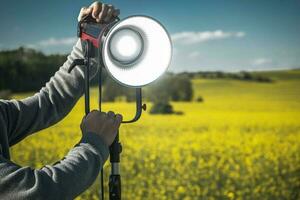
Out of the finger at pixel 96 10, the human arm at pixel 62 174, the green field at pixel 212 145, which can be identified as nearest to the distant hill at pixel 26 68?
the green field at pixel 212 145

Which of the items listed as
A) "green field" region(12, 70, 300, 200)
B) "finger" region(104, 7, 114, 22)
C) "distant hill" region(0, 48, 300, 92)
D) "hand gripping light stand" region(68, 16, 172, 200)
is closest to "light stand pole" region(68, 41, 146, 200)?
"hand gripping light stand" region(68, 16, 172, 200)

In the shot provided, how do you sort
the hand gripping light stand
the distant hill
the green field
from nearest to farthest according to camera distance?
the hand gripping light stand → the distant hill → the green field

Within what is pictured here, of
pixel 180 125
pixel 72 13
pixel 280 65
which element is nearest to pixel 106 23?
pixel 72 13

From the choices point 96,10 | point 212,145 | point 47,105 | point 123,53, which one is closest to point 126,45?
point 123,53

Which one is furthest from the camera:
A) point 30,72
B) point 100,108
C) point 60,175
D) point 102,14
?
point 30,72

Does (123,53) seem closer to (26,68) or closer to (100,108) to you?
(100,108)

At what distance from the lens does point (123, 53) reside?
51.1 inches

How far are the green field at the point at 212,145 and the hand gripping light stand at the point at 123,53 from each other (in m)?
2.07

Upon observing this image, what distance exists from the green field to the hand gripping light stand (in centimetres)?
207

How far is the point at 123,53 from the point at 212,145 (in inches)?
109

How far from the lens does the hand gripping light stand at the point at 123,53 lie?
1.24 m

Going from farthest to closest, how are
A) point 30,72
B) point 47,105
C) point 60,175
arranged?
point 30,72
point 47,105
point 60,175

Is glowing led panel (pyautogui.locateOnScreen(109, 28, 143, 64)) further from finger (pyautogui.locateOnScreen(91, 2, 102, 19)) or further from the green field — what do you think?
the green field

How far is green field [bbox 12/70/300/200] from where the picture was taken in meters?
3.66
